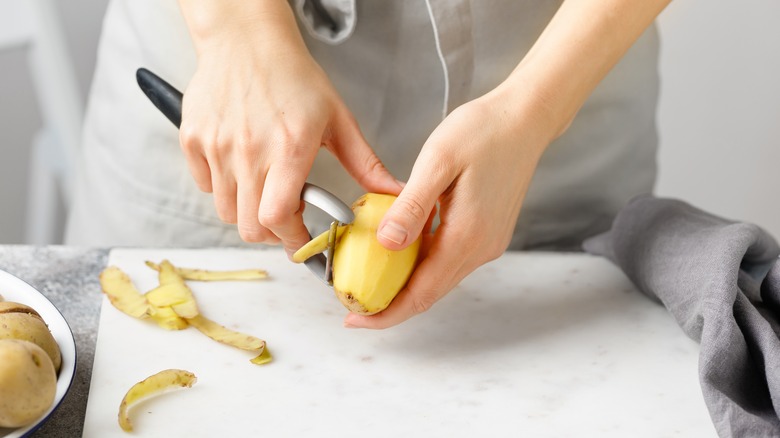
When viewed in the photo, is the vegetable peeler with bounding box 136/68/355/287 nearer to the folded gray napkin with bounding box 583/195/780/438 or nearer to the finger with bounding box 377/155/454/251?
the finger with bounding box 377/155/454/251

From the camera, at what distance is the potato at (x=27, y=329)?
590 millimetres

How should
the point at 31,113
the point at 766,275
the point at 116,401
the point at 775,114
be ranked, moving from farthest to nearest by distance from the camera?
1. the point at 31,113
2. the point at 775,114
3. the point at 766,275
4. the point at 116,401

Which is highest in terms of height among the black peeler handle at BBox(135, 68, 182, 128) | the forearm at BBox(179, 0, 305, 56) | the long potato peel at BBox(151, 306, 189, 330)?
the forearm at BBox(179, 0, 305, 56)

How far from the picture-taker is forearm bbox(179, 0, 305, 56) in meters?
0.76

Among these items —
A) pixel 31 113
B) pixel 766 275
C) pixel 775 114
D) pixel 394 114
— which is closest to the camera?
pixel 766 275

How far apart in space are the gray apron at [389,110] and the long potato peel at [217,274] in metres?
0.14

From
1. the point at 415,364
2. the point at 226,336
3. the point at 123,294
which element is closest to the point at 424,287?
the point at 415,364

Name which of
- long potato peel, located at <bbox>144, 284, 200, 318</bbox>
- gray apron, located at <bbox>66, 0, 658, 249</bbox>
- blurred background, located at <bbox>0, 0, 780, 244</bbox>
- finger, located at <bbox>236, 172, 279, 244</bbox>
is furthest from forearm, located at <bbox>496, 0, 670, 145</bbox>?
blurred background, located at <bbox>0, 0, 780, 244</bbox>

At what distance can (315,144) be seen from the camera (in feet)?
2.35

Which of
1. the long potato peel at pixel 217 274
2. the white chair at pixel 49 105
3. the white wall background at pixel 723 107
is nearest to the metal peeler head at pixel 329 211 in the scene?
the long potato peel at pixel 217 274

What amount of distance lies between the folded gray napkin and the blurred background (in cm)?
95

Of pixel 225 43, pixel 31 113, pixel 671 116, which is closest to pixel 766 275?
pixel 225 43

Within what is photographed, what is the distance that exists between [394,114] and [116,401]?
419mm

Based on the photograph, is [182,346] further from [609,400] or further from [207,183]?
[609,400]
